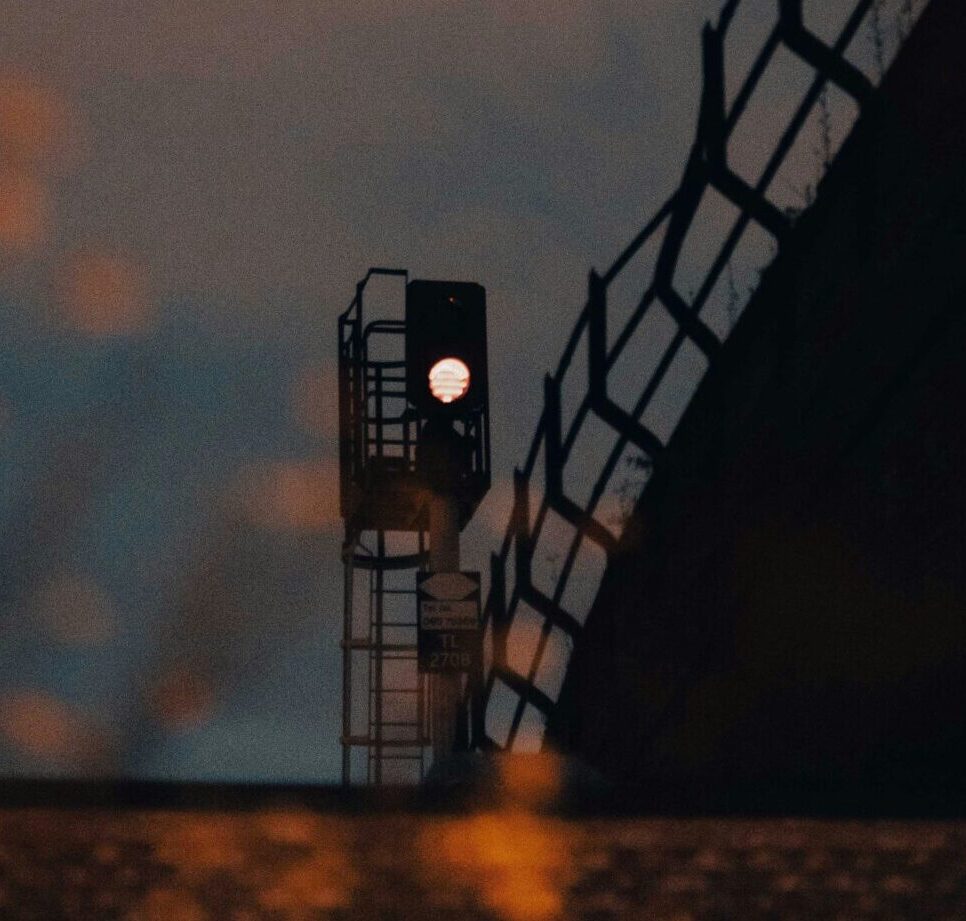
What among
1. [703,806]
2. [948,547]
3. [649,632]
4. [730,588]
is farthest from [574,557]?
[703,806]

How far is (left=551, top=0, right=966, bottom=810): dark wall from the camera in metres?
7.14

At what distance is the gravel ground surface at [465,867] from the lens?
5523 millimetres

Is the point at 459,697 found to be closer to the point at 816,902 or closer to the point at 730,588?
the point at 730,588

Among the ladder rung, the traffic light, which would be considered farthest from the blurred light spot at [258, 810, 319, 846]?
the ladder rung

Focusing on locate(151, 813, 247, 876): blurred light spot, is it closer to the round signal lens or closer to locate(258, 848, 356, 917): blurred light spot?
locate(258, 848, 356, 917): blurred light spot

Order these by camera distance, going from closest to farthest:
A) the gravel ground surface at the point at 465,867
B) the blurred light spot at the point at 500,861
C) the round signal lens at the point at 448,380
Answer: the gravel ground surface at the point at 465,867 → the blurred light spot at the point at 500,861 → the round signal lens at the point at 448,380

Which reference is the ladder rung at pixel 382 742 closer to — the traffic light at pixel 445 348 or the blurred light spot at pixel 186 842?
the traffic light at pixel 445 348

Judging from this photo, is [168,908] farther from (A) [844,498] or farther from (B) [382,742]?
(B) [382,742]

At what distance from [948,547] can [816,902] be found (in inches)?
76.3

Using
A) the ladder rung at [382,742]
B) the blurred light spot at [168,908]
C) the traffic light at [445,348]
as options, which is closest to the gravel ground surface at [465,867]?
the blurred light spot at [168,908]

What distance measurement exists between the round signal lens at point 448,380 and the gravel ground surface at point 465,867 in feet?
21.7

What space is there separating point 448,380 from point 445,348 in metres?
0.24

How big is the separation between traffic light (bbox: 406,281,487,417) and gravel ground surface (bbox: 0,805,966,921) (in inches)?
→ 260

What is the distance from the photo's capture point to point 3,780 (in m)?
5.55
